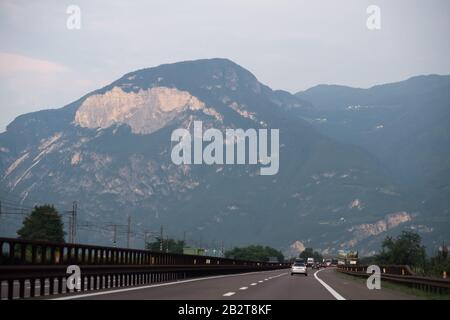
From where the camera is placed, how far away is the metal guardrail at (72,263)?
20953mm

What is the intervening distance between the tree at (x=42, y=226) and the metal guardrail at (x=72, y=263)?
433 feet

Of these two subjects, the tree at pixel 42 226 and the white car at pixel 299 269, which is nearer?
the white car at pixel 299 269

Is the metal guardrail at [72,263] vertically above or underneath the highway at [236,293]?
above

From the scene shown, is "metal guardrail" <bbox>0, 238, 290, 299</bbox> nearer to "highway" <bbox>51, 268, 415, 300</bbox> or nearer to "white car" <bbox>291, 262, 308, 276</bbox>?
"highway" <bbox>51, 268, 415, 300</bbox>

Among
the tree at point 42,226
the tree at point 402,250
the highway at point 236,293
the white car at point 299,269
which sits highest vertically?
the tree at point 42,226

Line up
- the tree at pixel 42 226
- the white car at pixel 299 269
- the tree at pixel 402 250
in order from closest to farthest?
1. the white car at pixel 299 269
2. the tree at pixel 402 250
3. the tree at pixel 42 226

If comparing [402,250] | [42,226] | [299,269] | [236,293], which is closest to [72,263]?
[236,293]

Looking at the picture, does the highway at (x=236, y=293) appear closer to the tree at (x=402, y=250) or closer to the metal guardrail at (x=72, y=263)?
the metal guardrail at (x=72, y=263)

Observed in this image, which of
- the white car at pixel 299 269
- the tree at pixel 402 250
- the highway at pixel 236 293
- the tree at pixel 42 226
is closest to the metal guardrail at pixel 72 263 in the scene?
the highway at pixel 236 293

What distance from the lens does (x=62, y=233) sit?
623 ft
